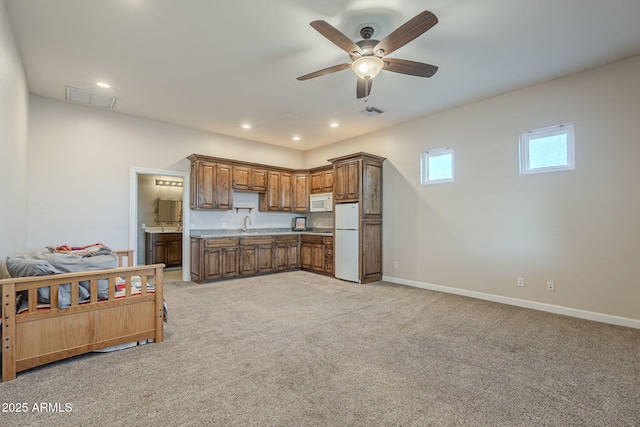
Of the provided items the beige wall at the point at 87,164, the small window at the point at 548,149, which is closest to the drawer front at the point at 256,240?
the beige wall at the point at 87,164

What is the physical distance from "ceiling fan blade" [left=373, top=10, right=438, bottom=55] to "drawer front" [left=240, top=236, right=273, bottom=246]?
4.31 meters

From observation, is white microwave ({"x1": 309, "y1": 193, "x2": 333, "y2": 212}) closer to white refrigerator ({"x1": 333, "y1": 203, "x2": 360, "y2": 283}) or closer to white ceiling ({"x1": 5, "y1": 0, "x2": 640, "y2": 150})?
white refrigerator ({"x1": 333, "y1": 203, "x2": 360, "y2": 283})

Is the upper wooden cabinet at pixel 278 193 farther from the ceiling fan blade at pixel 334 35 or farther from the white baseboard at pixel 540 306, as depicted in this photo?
the ceiling fan blade at pixel 334 35

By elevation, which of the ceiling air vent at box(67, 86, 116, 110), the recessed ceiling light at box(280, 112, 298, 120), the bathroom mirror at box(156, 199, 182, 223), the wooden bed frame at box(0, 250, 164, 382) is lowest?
the wooden bed frame at box(0, 250, 164, 382)

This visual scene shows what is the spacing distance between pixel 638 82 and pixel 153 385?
553cm

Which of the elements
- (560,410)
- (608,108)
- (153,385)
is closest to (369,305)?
(560,410)

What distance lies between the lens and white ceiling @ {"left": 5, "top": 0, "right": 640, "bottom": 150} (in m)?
2.54

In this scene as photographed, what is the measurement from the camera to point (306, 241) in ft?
21.8

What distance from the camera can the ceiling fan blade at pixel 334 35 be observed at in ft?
7.18

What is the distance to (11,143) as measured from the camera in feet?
9.69

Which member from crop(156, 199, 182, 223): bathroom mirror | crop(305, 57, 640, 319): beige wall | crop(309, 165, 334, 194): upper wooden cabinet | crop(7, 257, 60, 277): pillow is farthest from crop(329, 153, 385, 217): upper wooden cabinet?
crop(156, 199, 182, 223): bathroom mirror

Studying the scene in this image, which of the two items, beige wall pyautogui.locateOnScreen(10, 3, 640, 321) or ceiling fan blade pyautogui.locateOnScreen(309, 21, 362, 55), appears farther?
beige wall pyautogui.locateOnScreen(10, 3, 640, 321)

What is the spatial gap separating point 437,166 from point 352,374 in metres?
3.94

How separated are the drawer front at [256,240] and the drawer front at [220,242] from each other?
0.17 metres
